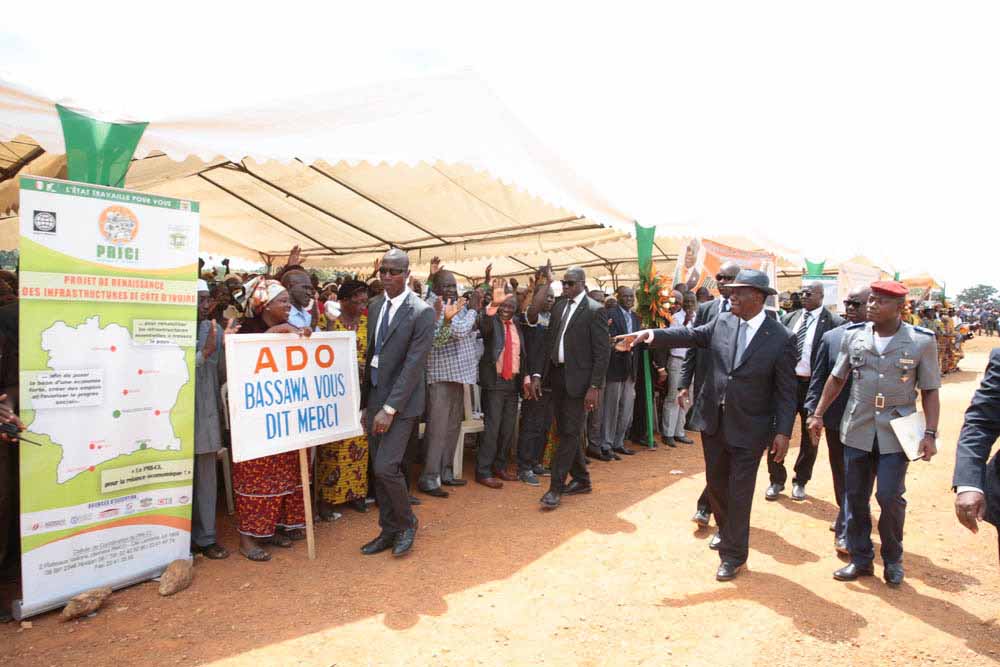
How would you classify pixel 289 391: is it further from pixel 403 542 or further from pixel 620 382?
pixel 620 382

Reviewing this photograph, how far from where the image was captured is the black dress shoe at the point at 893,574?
163 inches

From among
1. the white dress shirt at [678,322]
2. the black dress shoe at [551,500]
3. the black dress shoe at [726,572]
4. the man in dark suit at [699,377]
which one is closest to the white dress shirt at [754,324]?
the man in dark suit at [699,377]

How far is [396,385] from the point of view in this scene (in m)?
4.38

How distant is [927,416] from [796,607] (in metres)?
1.44

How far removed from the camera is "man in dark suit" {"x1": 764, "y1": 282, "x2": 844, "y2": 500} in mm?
6051

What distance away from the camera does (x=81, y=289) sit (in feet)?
11.9

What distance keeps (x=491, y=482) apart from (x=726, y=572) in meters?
2.72

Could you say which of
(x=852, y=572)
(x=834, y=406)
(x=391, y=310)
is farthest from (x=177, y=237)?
(x=852, y=572)

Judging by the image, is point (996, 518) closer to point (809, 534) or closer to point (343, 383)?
point (809, 534)

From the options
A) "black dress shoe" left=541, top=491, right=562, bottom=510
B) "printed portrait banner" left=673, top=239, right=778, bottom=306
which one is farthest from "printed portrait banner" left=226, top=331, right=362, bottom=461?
"printed portrait banner" left=673, top=239, right=778, bottom=306

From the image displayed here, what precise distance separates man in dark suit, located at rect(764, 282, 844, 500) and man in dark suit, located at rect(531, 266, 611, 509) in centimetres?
196

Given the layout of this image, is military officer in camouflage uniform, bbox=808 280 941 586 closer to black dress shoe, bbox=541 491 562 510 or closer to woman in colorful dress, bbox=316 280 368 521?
black dress shoe, bbox=541 491 562 510

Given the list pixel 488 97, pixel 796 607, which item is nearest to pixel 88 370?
pixel 488 97

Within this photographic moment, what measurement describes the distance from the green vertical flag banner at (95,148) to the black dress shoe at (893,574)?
18.5ft
